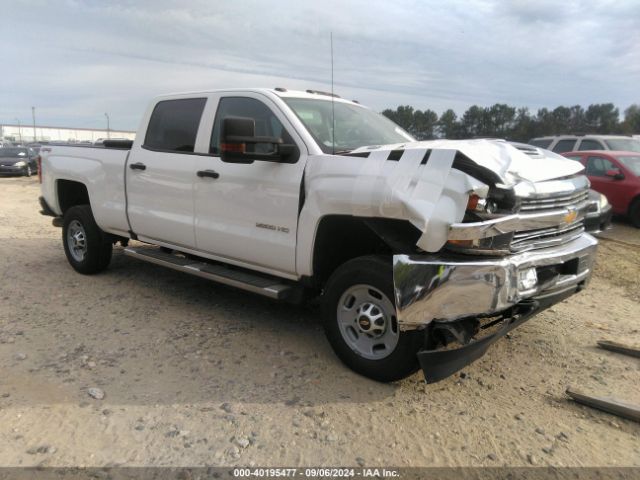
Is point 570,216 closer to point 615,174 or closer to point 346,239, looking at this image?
point 346,239

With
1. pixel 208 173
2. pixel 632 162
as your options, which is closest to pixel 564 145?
pixel 632 162

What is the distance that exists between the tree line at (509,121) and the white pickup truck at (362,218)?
0.99m

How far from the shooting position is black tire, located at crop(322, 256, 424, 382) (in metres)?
3.40

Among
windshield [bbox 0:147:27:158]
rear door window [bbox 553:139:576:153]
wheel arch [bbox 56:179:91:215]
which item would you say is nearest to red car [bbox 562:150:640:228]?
rear door window [bbox 553:139:576:153]

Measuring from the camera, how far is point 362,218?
3.53 m

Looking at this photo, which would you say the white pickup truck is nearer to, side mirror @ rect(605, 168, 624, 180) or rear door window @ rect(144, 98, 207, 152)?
rear door window @ rect(144, 98, 207, 152)

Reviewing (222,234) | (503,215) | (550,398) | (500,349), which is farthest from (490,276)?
(222,234)

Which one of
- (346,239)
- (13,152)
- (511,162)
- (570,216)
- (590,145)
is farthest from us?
(13,152)

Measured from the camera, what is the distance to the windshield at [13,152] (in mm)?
25906

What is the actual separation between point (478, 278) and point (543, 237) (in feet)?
2.69

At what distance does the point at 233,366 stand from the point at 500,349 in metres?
2.14

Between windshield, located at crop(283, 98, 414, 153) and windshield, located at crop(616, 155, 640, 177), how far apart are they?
23.8ft

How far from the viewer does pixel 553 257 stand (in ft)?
11.3

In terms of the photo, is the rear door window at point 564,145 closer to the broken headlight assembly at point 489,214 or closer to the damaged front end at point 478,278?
the damaged front end at point 478,278
